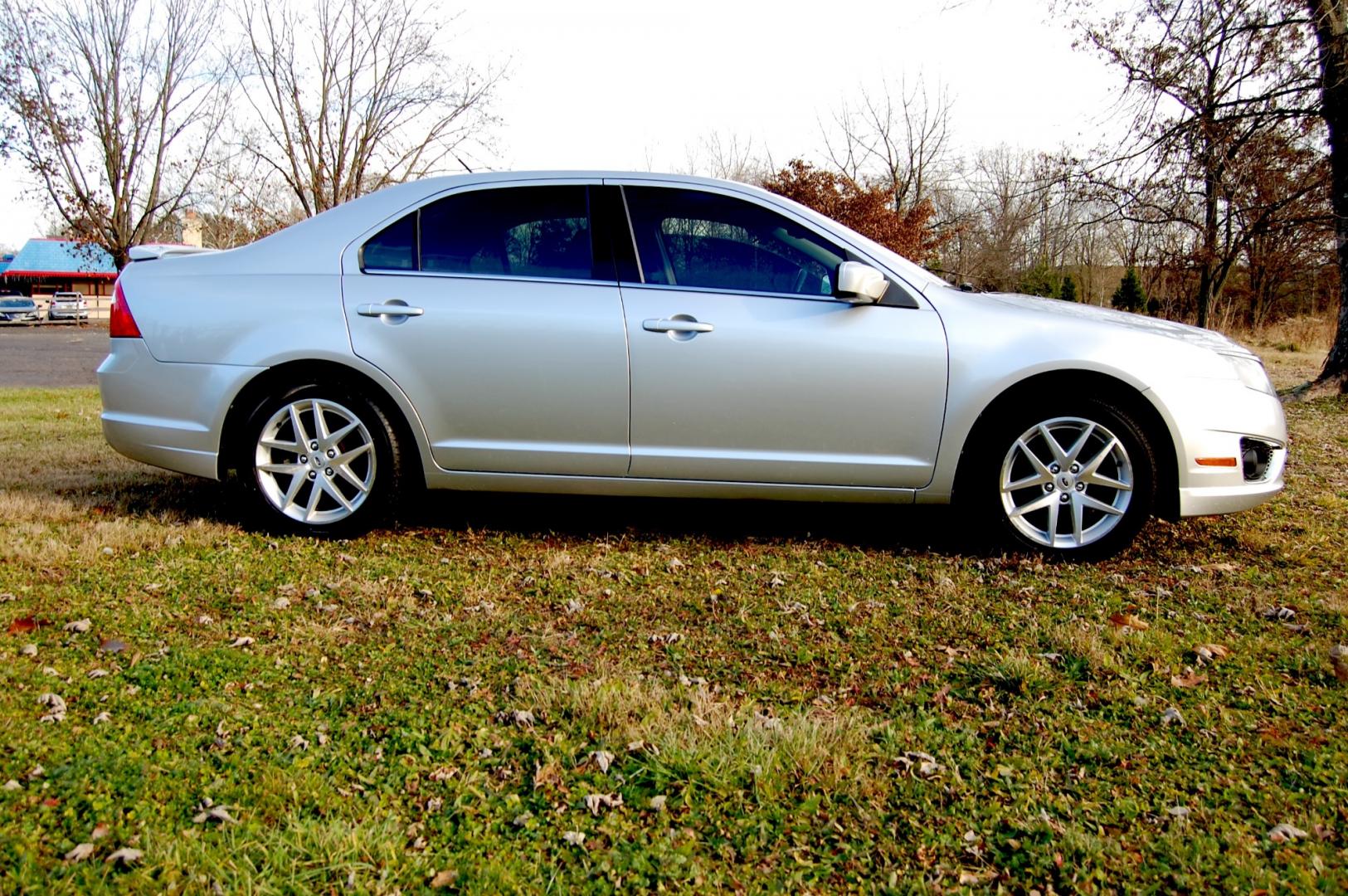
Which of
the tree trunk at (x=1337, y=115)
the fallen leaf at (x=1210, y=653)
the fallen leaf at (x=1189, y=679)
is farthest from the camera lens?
the tree trunk at (x=1337, y=115)

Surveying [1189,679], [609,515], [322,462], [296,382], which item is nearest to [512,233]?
[296,382]

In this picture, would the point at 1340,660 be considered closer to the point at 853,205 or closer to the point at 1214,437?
the point at 1214,437

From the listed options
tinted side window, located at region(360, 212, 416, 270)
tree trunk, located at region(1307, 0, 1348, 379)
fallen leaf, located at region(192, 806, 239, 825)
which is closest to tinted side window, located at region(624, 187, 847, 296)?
A: tinted side window, located at region(360, 212, 416, 270)

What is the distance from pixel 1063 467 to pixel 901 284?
1062 mm

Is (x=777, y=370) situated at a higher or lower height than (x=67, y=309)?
higher

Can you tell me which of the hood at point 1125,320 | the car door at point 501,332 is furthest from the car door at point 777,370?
the hood at point 1125,320

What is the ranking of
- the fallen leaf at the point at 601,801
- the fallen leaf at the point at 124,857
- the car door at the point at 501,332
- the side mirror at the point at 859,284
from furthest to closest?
the car door at the point at 501,332 < the side mirror at the point at 859,284 < the fallen leaf at the point at 601,801 < the fallen leaf at the point at 124,857

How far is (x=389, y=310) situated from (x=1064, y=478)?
3077 millimetres

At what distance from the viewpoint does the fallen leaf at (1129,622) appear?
10.6 feet

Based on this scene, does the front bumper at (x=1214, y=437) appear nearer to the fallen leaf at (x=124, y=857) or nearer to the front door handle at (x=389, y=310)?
the front door handle at (x=389, y=310)

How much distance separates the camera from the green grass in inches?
76.2

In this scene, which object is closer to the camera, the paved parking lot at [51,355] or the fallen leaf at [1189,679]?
the fallen leaf at [1189,679]

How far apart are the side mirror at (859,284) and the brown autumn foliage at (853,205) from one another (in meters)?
15.2

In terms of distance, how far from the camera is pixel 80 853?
6.13 ft
